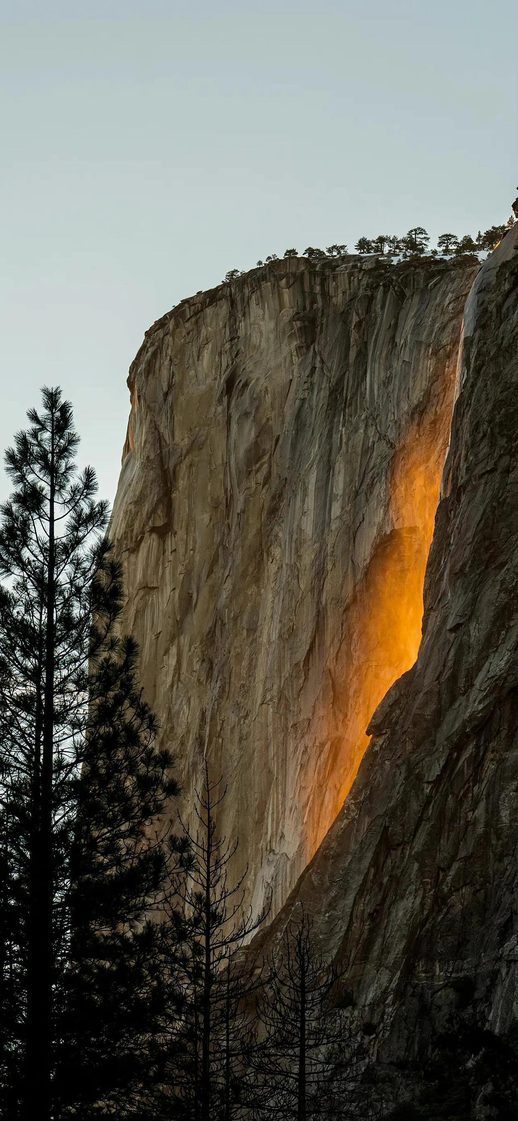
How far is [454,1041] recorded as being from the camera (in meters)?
24.0

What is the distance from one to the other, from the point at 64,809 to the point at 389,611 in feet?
62.6

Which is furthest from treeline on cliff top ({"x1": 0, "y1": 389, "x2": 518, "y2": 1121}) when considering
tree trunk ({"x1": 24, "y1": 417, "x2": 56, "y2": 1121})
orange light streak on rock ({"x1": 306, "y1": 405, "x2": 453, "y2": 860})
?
orange light streak on rock ({"x1": 306, "y1": 405, "x2": 453, "y2": 860})

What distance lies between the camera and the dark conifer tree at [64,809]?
18953 millimetres

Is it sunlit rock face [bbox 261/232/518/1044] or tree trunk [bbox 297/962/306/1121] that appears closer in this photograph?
tree trunk [bbox 297/962/306/1121]

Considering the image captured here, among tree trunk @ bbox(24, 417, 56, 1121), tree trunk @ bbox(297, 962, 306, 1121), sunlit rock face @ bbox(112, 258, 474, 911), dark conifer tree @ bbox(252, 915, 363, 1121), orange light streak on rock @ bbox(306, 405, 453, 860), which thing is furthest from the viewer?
sunlit rock face @ bbox(112, 258, 474, 911)

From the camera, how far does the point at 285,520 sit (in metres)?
43.2

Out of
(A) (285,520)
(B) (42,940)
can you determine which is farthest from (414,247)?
(B) (42,940)

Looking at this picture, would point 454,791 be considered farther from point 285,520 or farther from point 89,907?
point 285,520

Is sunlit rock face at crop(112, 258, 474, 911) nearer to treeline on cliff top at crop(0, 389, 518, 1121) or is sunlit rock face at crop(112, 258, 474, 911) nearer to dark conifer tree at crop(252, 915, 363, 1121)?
dark conifer tree at crop(252, 915, 363, 1121)

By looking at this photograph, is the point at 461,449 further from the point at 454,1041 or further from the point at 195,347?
Answer: the point at 195,347

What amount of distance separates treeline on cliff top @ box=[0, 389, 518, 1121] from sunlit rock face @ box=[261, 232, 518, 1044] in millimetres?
967

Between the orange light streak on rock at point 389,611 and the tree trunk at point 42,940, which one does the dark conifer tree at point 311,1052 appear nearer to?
the tree trunk at point 42,940

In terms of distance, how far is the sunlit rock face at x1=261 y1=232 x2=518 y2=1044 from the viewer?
83.6ft

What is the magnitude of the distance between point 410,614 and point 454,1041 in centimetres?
1543
